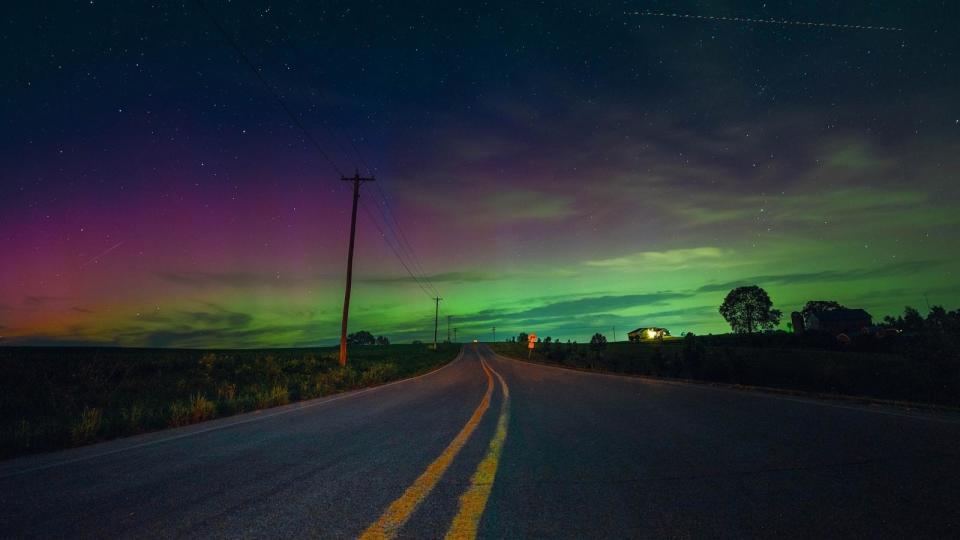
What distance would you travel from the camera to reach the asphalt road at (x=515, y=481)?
2.47m

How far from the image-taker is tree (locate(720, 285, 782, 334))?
8700 centimetres

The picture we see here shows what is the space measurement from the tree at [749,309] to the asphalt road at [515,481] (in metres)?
95.9

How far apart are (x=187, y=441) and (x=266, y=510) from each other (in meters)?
3.67

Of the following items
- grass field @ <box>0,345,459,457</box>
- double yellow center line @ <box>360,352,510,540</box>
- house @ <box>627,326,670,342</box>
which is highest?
house @ <box>627,326,670,342</box>

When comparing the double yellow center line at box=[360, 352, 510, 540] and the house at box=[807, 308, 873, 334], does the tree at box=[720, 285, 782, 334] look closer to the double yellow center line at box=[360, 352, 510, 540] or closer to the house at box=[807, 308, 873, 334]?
the house at box=[807, 308, 873, 334]

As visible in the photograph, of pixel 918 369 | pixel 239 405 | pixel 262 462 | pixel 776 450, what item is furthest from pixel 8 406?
pixel 918 369

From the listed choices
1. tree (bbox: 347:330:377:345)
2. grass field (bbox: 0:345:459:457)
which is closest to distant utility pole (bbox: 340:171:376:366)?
grass field (bbox: 0:345:459:457)

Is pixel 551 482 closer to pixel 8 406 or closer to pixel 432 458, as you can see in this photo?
pixel 432 458

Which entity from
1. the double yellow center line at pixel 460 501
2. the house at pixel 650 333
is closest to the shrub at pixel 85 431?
the double yellow center line at pixel 460 501

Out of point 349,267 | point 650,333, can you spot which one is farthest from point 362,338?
point 349,267

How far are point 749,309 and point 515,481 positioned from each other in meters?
102

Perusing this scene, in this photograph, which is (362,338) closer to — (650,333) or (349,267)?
(650,333)

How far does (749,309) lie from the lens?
8812cm

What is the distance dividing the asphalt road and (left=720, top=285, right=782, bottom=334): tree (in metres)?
95.9
